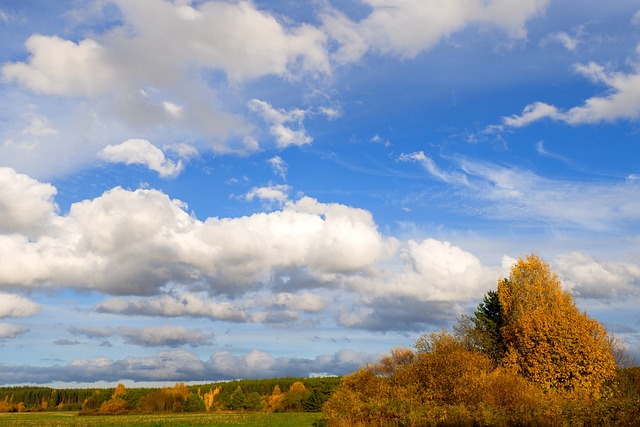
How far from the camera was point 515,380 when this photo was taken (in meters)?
33.4

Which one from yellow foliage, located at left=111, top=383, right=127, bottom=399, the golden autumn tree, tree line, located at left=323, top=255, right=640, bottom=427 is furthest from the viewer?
yellow foliage, located at left=111, top=383, right=127, bottom=399

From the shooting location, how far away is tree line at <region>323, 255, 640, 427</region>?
1056 inches

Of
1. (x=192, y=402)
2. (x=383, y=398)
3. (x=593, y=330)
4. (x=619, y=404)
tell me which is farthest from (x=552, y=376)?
(x=192, y=402)

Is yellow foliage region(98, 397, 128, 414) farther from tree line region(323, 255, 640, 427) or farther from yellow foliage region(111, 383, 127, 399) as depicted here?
tree line region(323, 255, 640, 427)

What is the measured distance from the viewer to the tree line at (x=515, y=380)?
26.8 m

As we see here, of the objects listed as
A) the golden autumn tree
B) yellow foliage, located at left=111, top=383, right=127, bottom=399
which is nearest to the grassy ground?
the golden autumn tree

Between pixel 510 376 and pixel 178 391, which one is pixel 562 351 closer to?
pixel 510 376

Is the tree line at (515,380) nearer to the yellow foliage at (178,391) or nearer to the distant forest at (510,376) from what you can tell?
the distant forest at (510,376)

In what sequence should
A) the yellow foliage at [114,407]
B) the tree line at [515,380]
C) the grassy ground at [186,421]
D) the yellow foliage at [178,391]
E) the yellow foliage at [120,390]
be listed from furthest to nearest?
the yellow foliage at [120,390]
the yellow foliage at [178,391]
the yellow foliage at [114,407]
the grassy ground at [186,421]
the tree line at [515,380]

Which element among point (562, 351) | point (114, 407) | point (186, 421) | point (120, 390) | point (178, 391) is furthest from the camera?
point (120, 390)

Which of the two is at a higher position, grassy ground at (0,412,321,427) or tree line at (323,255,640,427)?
tree line at (323,255,640,427)

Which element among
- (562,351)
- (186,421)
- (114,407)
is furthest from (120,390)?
(562,351)

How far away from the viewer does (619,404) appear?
81.2ft

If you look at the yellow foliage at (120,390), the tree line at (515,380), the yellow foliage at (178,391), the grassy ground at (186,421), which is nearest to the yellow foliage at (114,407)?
the yellow foliage at (178,391)
